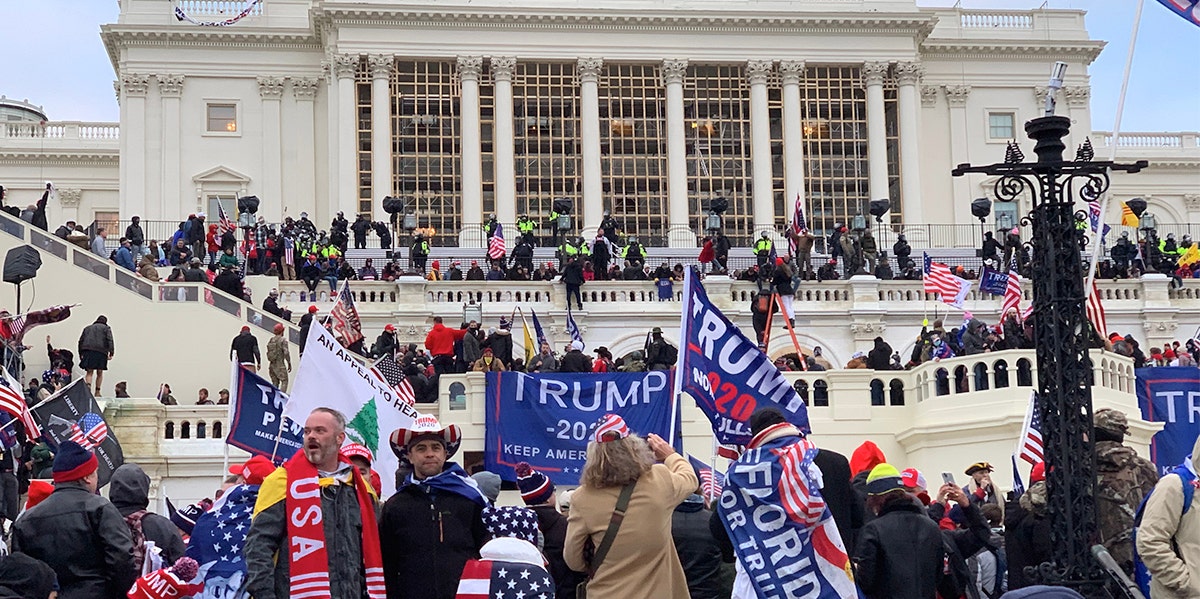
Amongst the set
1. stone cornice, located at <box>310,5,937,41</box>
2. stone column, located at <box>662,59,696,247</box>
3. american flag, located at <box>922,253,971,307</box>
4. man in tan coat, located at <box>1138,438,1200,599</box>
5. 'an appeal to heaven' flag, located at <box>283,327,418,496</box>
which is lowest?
man in tan coat, located at <box>1138,438,1200,599</box>

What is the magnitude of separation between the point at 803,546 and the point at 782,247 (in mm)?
46420

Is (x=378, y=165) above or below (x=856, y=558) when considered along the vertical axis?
above

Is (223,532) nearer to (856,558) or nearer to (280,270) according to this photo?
(856,558)

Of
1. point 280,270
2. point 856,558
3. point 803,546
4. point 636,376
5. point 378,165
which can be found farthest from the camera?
point 378,165

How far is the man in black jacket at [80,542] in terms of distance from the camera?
372 inches

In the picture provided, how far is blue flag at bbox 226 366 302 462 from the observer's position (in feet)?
56.9

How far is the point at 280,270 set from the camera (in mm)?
38375

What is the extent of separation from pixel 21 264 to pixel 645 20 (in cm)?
3111

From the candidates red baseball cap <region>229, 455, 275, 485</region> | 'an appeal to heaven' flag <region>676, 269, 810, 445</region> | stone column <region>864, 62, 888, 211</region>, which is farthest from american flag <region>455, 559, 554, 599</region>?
stone column <region>864, 62, 888, 211</region>

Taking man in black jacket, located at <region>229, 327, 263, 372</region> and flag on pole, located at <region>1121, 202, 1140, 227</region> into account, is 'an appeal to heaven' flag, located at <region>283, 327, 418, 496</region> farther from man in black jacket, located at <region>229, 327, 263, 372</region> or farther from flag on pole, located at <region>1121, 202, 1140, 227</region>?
flag on pole, located at <region>1121, 202, 1140, 227</region>

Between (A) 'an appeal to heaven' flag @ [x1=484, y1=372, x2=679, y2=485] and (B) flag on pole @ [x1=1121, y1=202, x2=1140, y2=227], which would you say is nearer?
(A) 'an appeal to heaven' flag @ [x1=484, y1=372, x2=679, y2=485]

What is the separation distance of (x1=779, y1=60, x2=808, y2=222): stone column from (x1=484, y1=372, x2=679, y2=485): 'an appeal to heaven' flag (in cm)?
3365

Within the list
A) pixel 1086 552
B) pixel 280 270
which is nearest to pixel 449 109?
pixel 280 270

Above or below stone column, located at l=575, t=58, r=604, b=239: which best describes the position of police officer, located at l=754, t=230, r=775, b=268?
below
